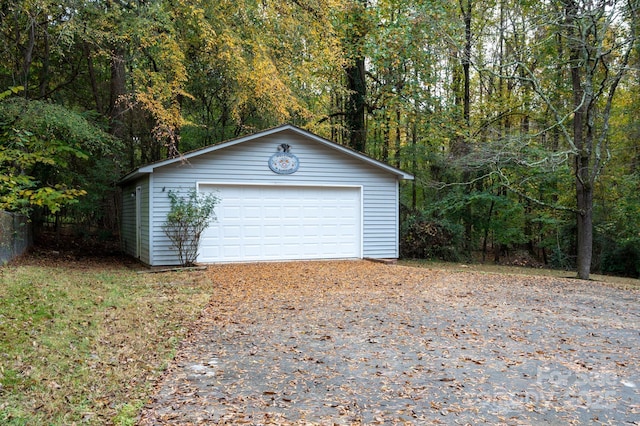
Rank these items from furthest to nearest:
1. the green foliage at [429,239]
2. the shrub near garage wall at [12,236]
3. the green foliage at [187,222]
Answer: the green foliage at [429,239], the green foliage at [187,222], the shrub near garage wall at [12,236]

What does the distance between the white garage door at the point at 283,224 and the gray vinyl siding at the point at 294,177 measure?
0.84ft

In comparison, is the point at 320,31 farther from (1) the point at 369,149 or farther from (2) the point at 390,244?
(1) the point at 369,149

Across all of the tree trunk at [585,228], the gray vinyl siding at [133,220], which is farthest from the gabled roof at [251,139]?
the tree trunk at [585,228]

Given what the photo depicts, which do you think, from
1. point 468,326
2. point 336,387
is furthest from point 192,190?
point 336,387

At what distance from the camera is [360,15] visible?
15914mm

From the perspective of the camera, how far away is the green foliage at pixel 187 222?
33.8 feet

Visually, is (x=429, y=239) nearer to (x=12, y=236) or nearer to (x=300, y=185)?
(x=300, y=185)

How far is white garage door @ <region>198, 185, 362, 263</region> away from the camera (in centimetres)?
1131

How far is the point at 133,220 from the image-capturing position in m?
12.6

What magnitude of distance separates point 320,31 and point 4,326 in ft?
39.2

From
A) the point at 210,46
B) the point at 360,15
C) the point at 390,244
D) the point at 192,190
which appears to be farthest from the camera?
the point at 360,15

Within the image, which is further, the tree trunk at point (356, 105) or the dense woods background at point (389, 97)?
the tree trunk at point (356, 105)

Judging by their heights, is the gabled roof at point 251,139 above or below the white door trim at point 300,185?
above

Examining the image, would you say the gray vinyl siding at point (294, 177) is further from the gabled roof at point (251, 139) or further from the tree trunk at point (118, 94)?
the tree trunk at point (118, 94)
